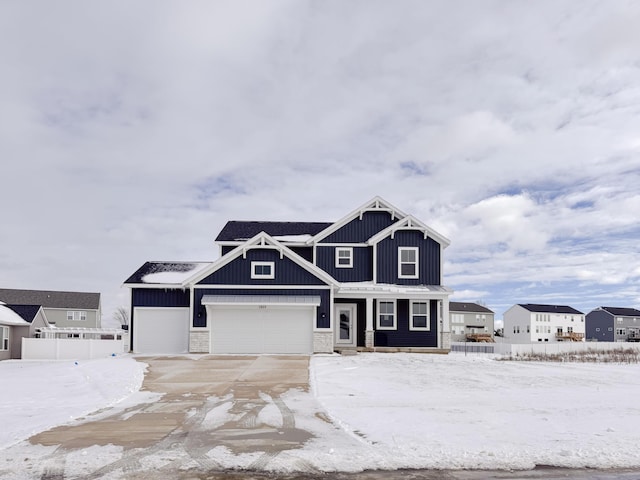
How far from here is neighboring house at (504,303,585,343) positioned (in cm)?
8762

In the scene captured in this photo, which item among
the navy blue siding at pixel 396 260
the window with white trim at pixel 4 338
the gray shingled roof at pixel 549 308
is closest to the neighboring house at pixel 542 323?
the gray shingled roof at pixel 549 308

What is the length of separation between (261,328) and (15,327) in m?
15.9

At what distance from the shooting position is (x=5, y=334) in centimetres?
3312

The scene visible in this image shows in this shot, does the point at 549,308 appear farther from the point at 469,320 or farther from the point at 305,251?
the point at 305,251

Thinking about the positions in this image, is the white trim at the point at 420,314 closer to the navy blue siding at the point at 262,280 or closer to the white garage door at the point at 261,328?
the navy blue siding at the point at 262,280

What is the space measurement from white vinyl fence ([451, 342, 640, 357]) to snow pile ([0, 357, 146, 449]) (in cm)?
2060

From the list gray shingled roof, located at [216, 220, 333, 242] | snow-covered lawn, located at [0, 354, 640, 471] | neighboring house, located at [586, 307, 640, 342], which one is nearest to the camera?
snow-covered lawn, located at [0, 354, 640, 471]

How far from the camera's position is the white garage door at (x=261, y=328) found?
29062 mm

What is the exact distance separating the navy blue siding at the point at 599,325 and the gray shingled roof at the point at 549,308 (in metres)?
5.17

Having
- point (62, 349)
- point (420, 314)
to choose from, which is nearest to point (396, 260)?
point (420, 314)

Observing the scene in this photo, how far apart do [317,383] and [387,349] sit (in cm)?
1427

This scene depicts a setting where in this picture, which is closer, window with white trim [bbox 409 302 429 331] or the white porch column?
the white porch column

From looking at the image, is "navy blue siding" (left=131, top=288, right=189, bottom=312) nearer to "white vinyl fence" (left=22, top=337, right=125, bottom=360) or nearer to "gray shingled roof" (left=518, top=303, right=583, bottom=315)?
"white vinyl fence" (left=22, top=337, right=125, bottom=360)

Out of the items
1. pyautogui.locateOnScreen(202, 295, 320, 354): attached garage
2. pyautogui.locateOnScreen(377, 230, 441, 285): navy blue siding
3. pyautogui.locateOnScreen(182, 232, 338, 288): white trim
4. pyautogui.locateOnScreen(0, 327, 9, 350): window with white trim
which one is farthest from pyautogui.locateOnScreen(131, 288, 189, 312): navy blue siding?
pyautogui.locateOnScreen(377, 230, 441, 285): navy blue siding
